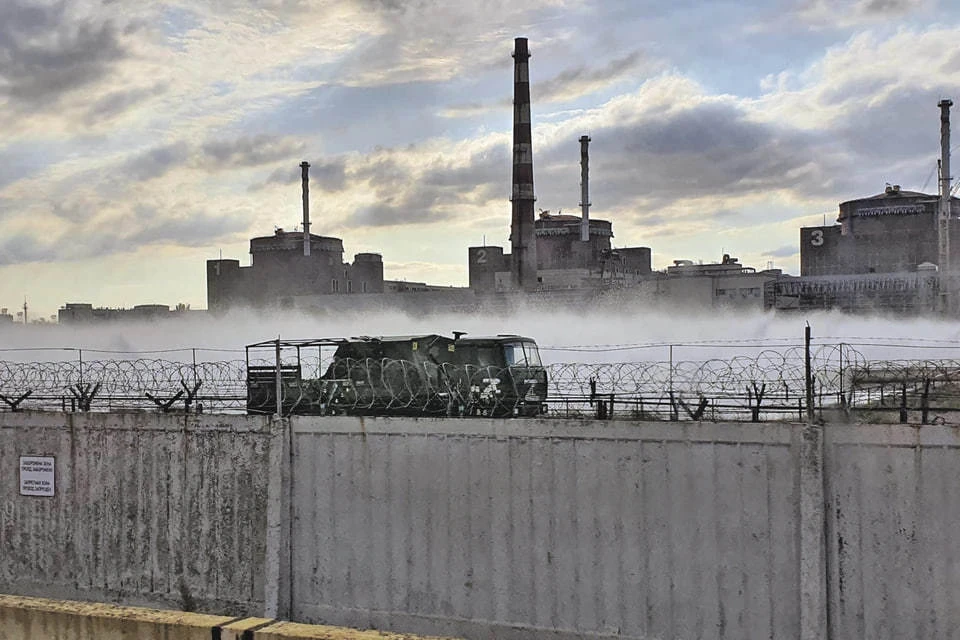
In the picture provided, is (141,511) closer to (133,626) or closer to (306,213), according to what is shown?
(133,626)

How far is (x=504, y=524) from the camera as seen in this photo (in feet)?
42.8

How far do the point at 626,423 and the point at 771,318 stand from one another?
4151cm

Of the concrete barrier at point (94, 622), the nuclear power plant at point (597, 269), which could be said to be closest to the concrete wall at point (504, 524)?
the concrete barrier at point (94, 622)

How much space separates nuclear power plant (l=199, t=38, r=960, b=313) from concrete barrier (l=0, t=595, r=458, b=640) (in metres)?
47.0

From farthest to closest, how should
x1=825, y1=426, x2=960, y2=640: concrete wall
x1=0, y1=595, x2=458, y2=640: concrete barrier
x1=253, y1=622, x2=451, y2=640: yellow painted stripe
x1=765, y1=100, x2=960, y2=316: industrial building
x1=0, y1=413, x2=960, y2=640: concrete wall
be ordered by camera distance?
x1=765, y1=100, x2=960, y2=316: industrial building
x1=0, y1=413, x2=960, y2=640: concrete wall
x1=825, y1=426, x2=960, y2=640: concrete wall
x1=0, y1=595, x2=458, y2=640: concrete barrier
x1=253, y1=622, x2=451, y2=640: yellow painted stripe

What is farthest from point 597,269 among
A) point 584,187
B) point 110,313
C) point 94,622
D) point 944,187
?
point 94,622

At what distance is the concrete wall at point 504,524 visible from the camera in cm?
1156

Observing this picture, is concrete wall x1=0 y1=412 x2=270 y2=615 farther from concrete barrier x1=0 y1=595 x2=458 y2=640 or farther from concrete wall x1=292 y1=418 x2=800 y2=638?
concrete barrier x1=0 y1=595 x2=458 y2=640

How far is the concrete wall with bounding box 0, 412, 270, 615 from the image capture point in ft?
46.1

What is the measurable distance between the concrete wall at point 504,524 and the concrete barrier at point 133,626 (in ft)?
15.0

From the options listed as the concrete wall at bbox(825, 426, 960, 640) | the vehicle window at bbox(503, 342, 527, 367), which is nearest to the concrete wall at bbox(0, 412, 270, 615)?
the vehicle window at bbox(503, 342, 527, 367)

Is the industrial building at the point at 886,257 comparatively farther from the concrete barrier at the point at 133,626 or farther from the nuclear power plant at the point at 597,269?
the concrete barrier at the point at 133,626

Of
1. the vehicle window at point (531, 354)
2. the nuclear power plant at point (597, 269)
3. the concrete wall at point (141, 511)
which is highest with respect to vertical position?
the nuclear power plant at point (597, 269)

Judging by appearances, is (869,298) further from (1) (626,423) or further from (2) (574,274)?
(1) (626,423)
